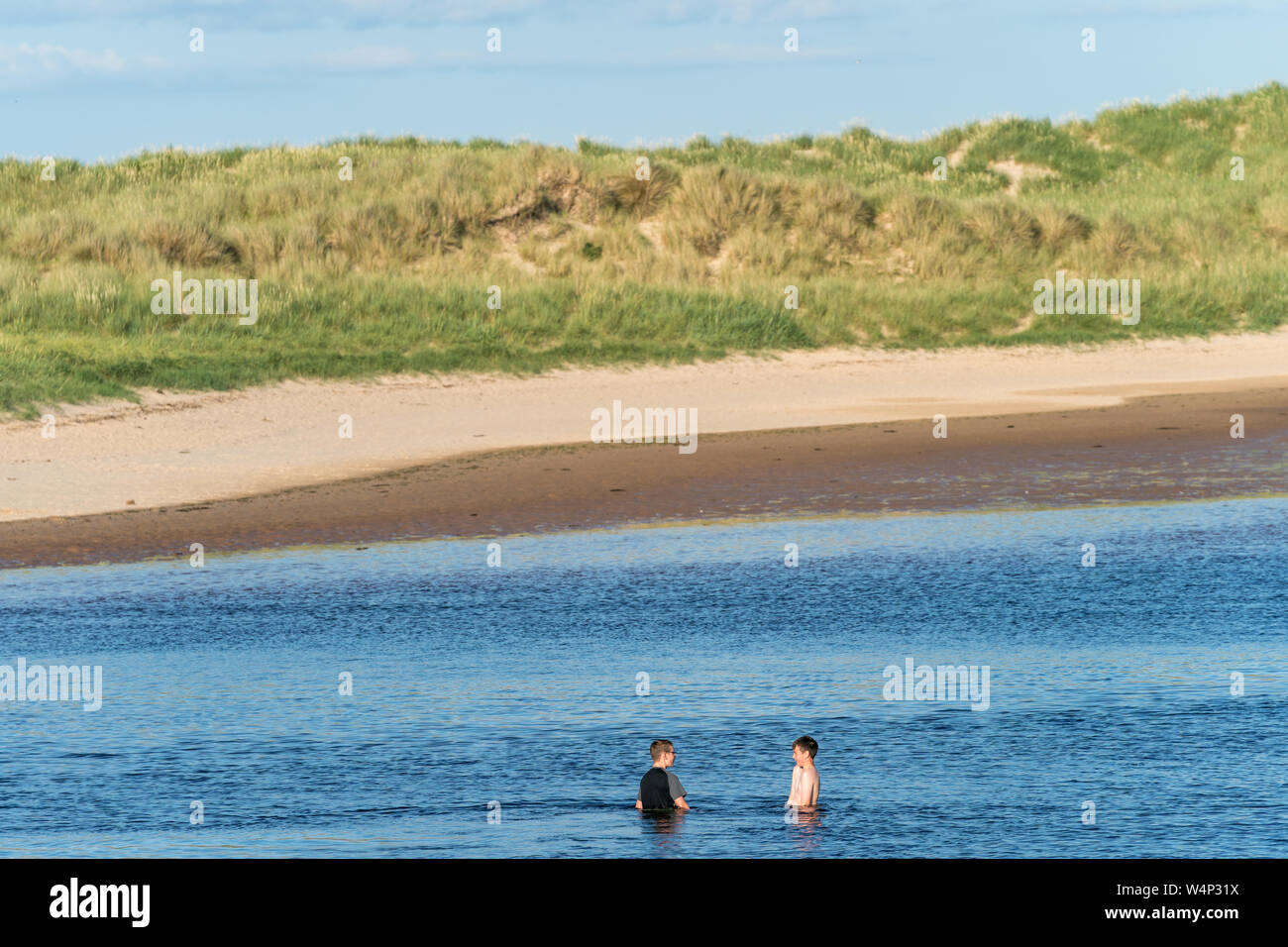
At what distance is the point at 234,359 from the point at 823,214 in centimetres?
1554

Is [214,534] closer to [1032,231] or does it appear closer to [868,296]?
[868,296]

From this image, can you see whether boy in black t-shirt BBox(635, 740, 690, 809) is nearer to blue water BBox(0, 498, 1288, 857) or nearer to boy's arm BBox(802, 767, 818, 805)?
blue water BBox(0, 498, 1288, 857)

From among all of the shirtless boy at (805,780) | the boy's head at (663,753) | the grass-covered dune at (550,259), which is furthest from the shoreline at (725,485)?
the shirtless boy at (805,780)

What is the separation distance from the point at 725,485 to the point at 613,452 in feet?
8.73

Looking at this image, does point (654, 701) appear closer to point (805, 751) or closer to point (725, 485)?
point (805, 751)

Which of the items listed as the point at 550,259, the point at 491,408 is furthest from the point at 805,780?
the point at 550,259

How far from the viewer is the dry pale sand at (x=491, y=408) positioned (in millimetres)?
18188

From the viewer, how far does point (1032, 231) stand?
120 ft

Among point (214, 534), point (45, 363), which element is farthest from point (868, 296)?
point (214, 534)

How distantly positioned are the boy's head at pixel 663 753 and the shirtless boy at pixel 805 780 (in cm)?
57

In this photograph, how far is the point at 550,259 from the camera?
3403cm

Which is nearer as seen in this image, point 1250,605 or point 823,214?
point 1250,605

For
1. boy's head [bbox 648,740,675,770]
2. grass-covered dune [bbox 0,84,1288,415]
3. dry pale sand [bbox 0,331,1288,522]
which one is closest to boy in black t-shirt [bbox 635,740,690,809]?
boy's head [bbox 648,740,675,770]

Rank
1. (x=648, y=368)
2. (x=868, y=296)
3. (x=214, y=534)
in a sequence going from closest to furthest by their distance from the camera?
(x=214, y=534), (x=648, y=368), (x=868, y=296)
